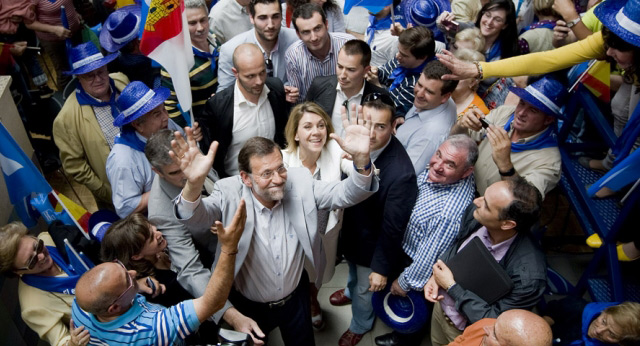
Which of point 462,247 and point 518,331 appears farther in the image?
point 462,247

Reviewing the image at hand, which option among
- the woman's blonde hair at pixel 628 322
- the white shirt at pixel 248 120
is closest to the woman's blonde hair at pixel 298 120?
the white shirt at pixel 248 120

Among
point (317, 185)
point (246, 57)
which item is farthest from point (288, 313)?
point (246, 57)

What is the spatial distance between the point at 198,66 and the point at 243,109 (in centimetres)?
91

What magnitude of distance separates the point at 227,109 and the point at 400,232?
1.58 metres

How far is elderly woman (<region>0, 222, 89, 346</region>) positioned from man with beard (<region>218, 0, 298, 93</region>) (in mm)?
2009

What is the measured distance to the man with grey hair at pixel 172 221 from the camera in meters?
2.79

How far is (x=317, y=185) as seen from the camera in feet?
9.29

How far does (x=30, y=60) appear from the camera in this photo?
5.16 metres

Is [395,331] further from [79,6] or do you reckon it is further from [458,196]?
[79,6]

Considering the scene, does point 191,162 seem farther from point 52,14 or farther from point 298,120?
point 52,14

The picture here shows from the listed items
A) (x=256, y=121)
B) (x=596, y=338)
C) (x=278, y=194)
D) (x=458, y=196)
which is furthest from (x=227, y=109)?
(x=596, y=338)

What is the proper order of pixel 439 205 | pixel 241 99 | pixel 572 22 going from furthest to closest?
pixel 572 22 < pixel 241 99 < pixel 439 205

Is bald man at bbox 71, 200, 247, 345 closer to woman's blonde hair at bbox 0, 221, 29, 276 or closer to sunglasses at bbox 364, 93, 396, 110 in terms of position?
woman's blonde hair at bbox 0, 221, 29, 276

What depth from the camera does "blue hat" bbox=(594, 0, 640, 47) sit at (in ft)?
7.91
